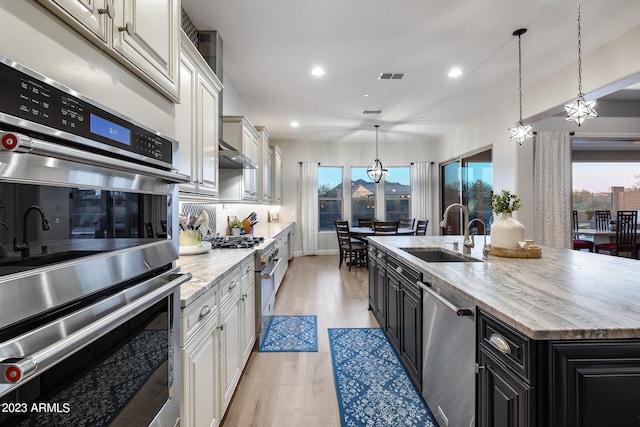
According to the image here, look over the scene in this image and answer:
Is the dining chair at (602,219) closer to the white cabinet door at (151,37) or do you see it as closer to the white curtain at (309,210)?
the white curtain at (309,210)

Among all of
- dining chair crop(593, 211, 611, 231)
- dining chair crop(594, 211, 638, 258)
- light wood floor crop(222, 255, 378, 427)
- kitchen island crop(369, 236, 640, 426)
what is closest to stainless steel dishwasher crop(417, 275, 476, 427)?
kitchen island crop(369, 236, 640, 426)

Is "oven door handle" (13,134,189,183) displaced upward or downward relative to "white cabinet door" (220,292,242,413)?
upward

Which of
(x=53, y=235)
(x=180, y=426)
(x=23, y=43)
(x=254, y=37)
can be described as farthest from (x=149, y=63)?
(x=254, y=37)

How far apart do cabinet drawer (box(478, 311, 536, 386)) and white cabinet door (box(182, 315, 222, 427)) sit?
122 centimetres

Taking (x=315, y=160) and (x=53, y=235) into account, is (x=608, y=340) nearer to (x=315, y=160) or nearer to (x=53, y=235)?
(x=53, y=235)

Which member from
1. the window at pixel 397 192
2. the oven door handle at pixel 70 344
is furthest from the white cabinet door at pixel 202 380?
the window at pixel 397 192

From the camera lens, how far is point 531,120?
462 cm

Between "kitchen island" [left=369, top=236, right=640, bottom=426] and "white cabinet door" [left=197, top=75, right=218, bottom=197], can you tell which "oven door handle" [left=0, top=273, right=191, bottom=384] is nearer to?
"kitchen island" [left=369, top=236, right=640, bottom=426]

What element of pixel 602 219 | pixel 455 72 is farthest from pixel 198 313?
pixel 602 219

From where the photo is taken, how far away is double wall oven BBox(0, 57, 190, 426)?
51 centimetres

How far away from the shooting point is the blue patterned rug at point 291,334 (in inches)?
111

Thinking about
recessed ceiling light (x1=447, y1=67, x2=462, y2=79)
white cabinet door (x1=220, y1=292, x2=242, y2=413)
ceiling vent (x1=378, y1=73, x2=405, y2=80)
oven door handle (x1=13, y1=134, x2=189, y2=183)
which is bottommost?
white cabinet door (x1=220, y1=292, x2=242, y2=413)

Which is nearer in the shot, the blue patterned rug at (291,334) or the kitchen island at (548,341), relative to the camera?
the kitchen island at (548,341)

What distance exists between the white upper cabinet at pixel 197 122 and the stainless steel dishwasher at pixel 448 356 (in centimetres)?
160
